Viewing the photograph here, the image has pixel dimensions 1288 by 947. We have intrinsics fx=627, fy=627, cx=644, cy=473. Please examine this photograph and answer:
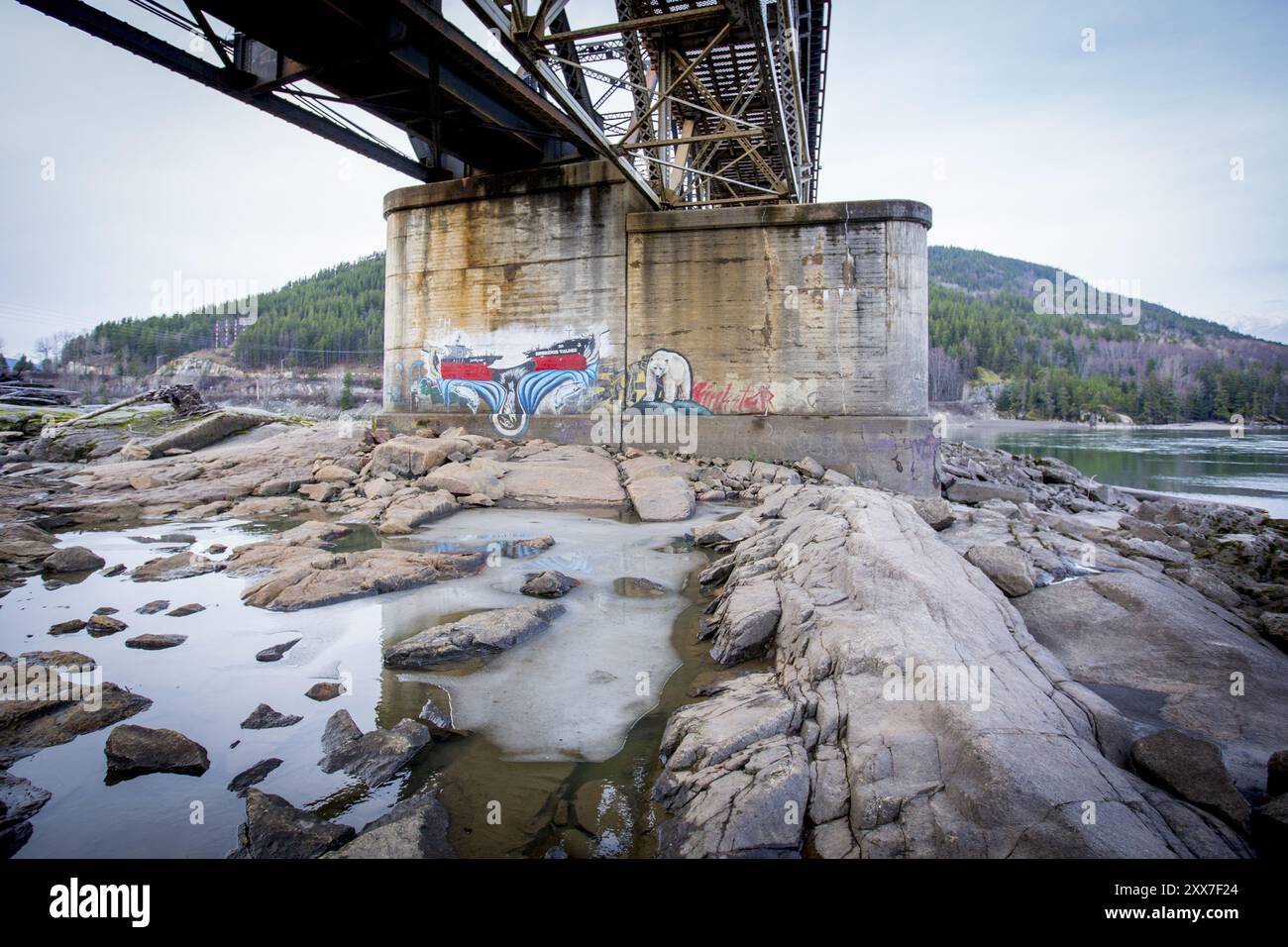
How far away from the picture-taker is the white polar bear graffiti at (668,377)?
1400cm

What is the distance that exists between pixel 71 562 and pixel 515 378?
9.35 metres

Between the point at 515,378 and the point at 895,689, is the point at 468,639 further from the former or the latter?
the point at 515,378

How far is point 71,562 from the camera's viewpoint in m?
6.70

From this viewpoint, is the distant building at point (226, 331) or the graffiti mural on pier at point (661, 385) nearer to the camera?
the graffiti mural on pier at point (661, 385)

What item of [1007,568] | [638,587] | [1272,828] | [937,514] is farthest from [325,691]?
[937,514]

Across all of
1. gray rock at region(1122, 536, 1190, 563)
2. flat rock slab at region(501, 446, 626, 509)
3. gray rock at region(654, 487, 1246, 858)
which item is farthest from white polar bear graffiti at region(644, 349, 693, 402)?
gray rock at region(654, 487, 1246, 858)

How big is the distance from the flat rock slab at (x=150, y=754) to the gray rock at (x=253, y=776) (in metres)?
0.22

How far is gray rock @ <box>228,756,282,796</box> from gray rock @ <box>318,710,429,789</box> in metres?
0.23

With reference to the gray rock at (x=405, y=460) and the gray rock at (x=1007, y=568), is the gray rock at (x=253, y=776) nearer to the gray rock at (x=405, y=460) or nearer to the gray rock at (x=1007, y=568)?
the gray rock at (x=1007, y=568)

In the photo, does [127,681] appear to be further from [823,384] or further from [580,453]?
[823,384]

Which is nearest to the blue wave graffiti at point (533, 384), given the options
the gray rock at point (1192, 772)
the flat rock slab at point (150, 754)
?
the flat rock slab at point (150, 754)

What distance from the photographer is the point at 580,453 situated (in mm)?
12969
